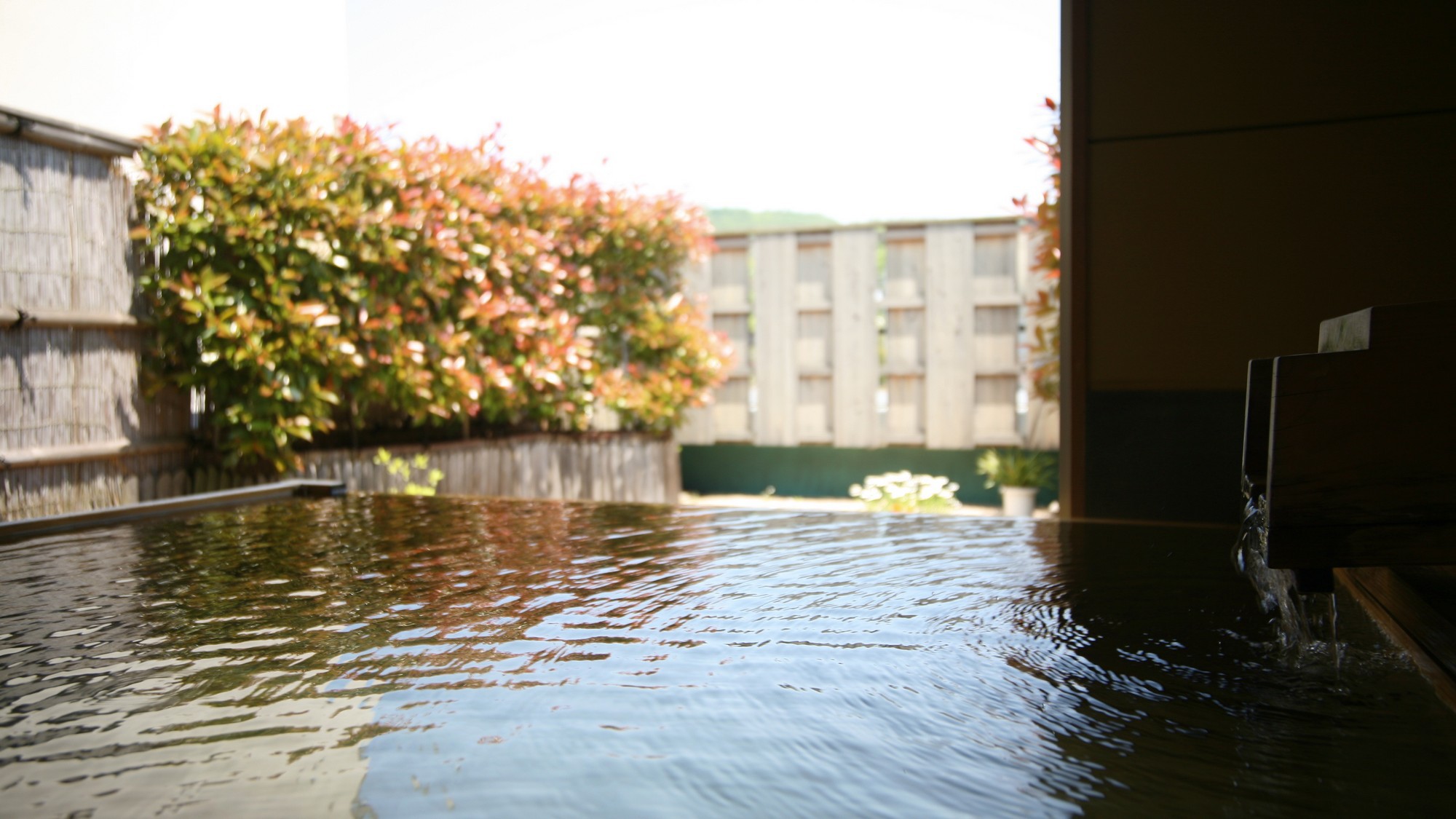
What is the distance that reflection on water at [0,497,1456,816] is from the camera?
0.79m

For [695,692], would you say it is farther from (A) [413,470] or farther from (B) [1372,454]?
(A) [413,470]

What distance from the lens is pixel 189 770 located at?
849mm

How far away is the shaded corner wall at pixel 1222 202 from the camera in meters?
2.57

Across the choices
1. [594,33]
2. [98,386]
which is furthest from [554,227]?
[594,33]

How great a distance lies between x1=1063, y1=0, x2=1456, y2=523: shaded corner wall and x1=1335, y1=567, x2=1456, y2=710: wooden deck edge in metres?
1.40

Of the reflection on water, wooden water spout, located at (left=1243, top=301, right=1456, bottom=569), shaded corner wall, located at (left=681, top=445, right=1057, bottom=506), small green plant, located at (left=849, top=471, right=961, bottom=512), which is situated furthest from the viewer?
shaded corner wall, located at (left=681, top=445, right=1057, bottom=506)

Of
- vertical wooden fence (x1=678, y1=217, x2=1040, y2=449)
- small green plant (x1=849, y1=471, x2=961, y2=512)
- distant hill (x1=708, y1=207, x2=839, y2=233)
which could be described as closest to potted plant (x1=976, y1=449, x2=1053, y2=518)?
vertical wooden fence (x1=678, y1=217, x2=1040, y2=449)

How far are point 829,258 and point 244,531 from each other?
5189 millimetres

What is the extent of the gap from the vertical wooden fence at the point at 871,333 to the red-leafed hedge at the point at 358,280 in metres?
1.35

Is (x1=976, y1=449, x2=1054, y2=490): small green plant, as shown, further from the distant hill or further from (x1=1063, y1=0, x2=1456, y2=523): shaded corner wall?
the distant hill

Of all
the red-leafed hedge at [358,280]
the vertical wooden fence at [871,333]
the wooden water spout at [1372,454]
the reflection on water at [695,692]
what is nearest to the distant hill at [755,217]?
the vertical wooden fence at [871,333]

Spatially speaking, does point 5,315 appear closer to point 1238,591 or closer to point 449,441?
point 449,441

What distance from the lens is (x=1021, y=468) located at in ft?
20.7

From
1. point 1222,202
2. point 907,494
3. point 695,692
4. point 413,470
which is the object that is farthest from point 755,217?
point 695,692
